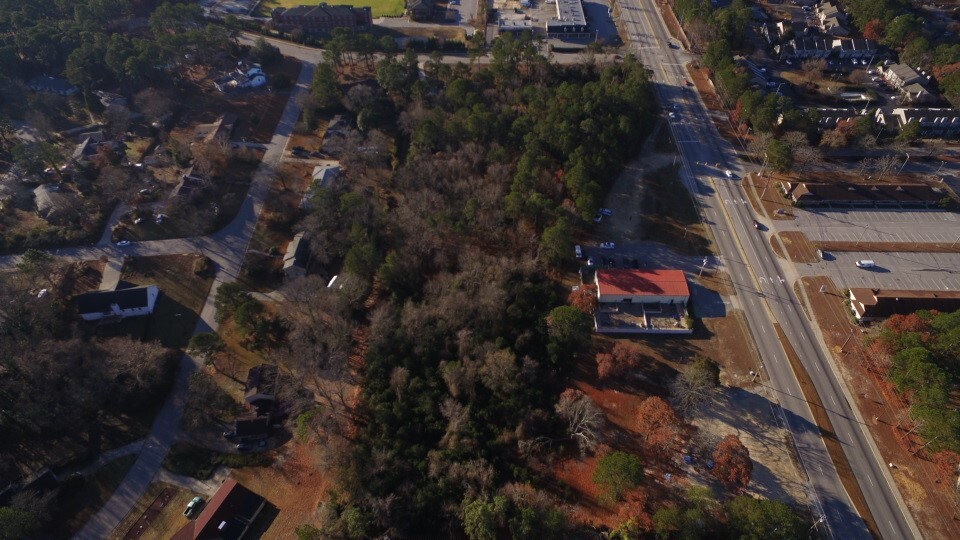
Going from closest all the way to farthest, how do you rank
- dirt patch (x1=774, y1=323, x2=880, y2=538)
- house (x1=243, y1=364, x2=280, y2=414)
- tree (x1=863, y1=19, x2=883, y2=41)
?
1. dirt patch (x1=774, y1=323, x2=880, y2=538)
2. house (x1=243, y1=364, x2=280, y2=414)
3. tree (x1=863, y1=19, x2=883, y2=41)

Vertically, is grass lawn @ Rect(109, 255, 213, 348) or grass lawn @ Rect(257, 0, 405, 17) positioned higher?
grass lawn @ Rect(257, 0, 405, 17)

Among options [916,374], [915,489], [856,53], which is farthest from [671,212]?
[856,53]

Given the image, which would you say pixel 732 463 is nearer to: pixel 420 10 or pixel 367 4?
pixel 420 10

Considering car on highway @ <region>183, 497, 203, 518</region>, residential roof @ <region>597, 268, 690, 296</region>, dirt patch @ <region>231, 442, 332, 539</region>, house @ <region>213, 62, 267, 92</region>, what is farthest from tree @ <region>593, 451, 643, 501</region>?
house @ <region>213, 62, 267, 92</region>

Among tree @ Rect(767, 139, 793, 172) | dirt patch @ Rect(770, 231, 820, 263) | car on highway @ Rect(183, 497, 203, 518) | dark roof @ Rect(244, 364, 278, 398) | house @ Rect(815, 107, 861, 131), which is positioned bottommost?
car on highway @ Rect(183, 497, 203, 518)

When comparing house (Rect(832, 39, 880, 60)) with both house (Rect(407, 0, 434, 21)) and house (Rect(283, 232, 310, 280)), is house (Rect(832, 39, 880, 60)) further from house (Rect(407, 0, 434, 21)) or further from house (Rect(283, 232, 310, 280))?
house (Rect(283, 232, 310, 280))

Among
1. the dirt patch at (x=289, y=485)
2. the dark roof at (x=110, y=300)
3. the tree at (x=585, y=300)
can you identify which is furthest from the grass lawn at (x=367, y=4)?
the dirt patch at (x=289, y=485)
